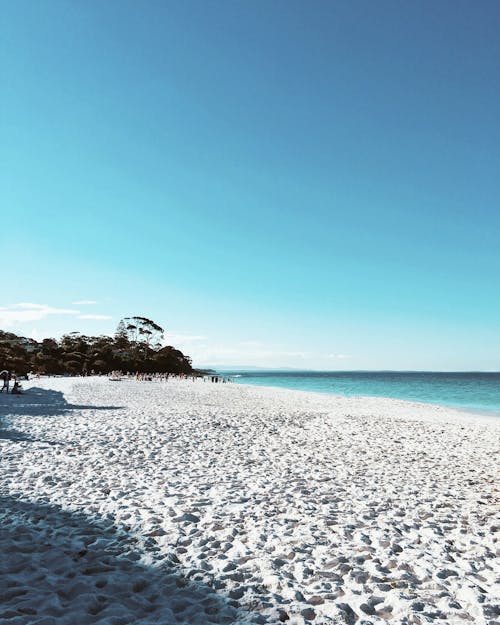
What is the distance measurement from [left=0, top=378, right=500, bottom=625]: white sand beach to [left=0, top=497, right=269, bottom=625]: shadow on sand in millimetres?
20

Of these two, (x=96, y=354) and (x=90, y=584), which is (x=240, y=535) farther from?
(x=96, y=354)

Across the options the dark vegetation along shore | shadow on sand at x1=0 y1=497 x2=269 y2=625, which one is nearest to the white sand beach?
shadow on sand at x1=0 y1=497 x2=269 y2=625

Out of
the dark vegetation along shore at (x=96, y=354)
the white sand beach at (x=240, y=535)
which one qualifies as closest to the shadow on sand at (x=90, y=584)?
the white sand beach at (x=240, y=535)

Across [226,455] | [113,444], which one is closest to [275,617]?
[226,455]

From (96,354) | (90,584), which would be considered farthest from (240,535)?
(96,354)

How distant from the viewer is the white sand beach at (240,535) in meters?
4.30

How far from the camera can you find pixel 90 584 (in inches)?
180

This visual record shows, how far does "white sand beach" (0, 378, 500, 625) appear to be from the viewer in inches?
169

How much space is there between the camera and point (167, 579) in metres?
4.79

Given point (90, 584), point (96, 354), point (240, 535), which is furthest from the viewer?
point (96, 354)

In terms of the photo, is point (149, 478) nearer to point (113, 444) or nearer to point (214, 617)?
point (113, 444)

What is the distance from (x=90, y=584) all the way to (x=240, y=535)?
2.18 m

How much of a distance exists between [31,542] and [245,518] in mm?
3018

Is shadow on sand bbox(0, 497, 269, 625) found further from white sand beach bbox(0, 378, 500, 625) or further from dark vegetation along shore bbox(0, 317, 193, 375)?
dark vegetation along shore bbox(0, 317, 193, 375)
